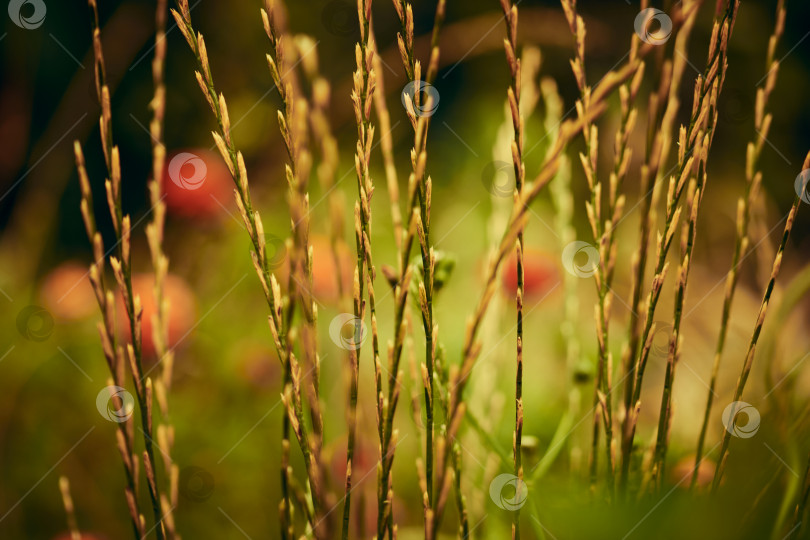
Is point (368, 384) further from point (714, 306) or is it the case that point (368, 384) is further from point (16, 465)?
point (714, 306)

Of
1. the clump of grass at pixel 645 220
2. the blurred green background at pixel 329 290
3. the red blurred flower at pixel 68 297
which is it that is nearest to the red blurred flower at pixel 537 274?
the blurred green background at pixel 329 290

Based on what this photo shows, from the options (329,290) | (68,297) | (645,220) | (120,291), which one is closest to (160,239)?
(120,291)

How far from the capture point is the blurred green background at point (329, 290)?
0.47 meters

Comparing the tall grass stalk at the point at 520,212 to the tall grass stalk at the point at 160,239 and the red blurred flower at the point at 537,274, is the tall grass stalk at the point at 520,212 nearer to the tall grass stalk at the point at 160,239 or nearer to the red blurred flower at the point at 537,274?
the tall grass stalk at the point at 160,239

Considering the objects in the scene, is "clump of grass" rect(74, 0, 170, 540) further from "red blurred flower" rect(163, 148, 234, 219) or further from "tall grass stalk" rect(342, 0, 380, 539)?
"red blurred flower" rect(163, 148, 234, 219)

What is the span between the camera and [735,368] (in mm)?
894

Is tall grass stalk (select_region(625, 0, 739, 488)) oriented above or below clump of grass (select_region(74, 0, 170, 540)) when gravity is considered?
above

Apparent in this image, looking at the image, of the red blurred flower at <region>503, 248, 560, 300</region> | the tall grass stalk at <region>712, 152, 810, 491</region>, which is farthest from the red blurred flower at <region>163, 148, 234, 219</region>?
the tall grass stalk at <region>712, 152, 810, 491</region>

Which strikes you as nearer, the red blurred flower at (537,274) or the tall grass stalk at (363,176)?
the tall grass stalk at (363,176)

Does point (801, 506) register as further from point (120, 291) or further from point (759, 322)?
point (120, 291)

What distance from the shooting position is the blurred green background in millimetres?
475

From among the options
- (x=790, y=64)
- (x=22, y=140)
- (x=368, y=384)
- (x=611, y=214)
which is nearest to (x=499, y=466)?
(x=611, y=214)

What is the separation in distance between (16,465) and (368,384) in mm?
586

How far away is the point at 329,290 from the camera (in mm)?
814
